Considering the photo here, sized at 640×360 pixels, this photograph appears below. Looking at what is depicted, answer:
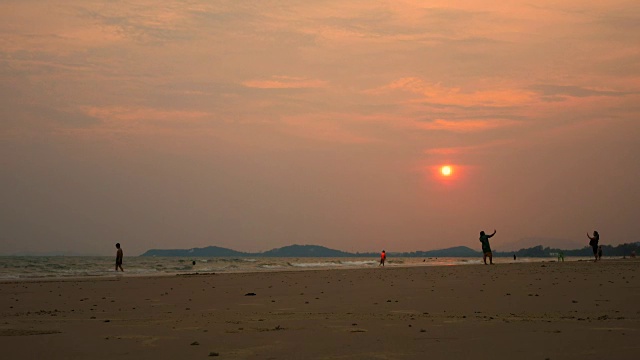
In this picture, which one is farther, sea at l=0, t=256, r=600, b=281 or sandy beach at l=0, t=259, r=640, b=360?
sea at l=0, t=256, r=600, b=281

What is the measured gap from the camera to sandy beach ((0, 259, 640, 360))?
800 centimetres

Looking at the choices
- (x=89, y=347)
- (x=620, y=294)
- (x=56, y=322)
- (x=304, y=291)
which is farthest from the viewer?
(x=304, y=291)

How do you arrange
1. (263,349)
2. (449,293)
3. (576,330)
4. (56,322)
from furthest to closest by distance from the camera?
1. (449,293)
2. (56,322)
3. (576,330)
4. (263,349)

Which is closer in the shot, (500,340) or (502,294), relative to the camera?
(500,340)

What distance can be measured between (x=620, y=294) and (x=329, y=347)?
31.0 ft

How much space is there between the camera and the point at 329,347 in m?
8.30

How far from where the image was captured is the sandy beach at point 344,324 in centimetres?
800

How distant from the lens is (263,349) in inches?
322

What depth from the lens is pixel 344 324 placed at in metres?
10.7

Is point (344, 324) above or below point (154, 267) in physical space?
below

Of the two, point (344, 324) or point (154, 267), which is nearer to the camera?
point (344, 324)

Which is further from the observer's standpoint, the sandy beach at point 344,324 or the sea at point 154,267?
the sea at point 154,267

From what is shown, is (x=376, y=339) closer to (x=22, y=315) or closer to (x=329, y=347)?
(x=329, y=347)

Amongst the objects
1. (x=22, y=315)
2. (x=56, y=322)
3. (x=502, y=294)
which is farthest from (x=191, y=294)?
(x=502, y=294)
